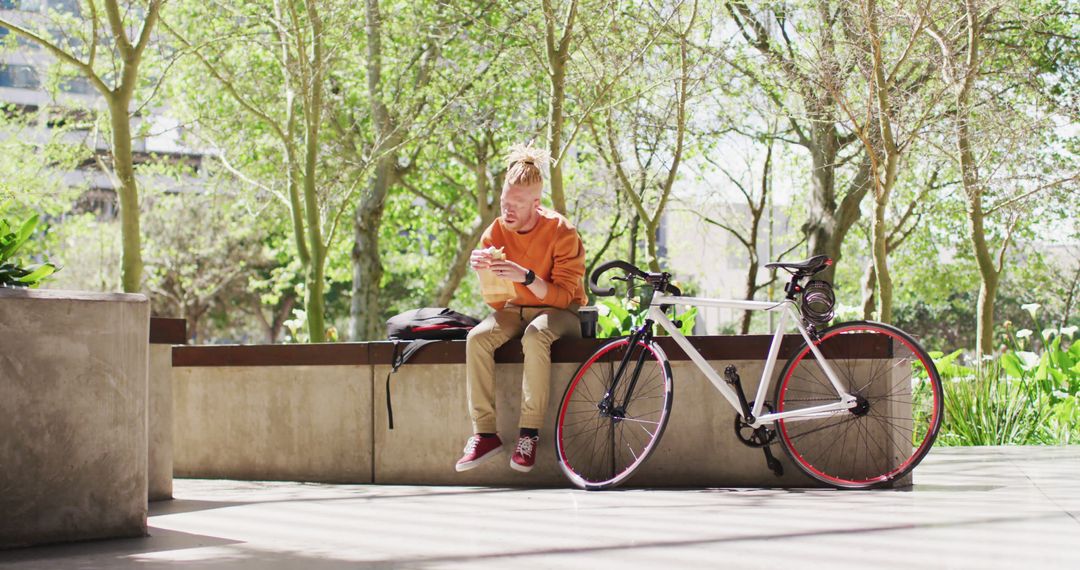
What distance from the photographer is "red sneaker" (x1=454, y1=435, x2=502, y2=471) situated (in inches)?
236

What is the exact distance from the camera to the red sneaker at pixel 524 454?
19.6 feet

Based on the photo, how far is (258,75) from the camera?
17.5 m

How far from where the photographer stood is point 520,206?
6051mm

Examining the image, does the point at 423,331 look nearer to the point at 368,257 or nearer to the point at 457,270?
the point at 368,257

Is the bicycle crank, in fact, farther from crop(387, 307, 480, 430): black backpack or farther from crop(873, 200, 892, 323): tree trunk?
crop(873, 200, 892, 323): tree trunk

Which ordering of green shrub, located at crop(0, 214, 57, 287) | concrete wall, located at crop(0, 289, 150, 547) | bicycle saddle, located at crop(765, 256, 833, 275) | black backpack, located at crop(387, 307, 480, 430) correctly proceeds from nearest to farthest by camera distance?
1. concrete wall, located at crop(0, 289, 150, 547)
2. green shrub, located at crop(0, 214, 57, 287)
3. bicycle saddle, located at crop(765, 256, 833, 275)
4. black backpack, located at crop(387, 307, 480, 430)

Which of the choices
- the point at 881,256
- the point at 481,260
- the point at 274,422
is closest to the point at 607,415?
the point at 481,260

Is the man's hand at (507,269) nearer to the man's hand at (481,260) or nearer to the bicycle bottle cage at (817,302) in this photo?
the man's hand at (481,260)

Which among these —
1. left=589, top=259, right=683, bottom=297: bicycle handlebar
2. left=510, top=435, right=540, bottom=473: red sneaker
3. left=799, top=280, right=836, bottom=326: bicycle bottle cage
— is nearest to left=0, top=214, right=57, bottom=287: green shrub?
left=510, top=435, right=540, bottom=473: red sneaker

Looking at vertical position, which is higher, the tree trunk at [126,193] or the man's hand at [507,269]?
the tree trunk at [126,193]

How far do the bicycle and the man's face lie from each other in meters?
0.50

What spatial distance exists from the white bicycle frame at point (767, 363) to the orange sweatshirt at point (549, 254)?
474 mm

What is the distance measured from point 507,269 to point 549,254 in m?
0.36

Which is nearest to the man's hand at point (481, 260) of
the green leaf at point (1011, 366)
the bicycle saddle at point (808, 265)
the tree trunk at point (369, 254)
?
the bicycle saddle at point (808, 265)
